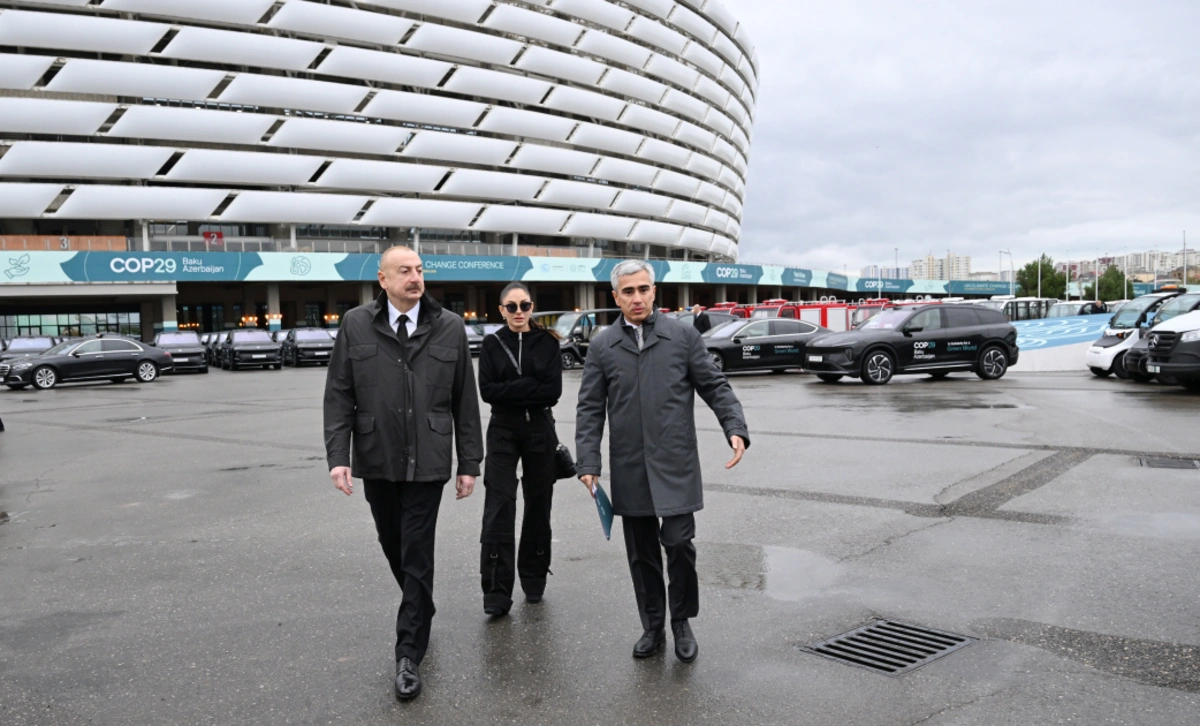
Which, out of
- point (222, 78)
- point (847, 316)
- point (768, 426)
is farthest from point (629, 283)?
point (222, 78)

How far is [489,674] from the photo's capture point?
4.01 meters

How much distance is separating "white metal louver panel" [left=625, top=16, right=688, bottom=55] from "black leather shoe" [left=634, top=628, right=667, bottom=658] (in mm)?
72093

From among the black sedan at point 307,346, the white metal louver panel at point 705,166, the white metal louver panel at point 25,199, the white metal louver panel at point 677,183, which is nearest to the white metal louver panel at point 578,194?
the white metal louver panel at point 677,183

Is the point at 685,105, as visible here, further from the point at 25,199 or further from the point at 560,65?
the point at 25,199

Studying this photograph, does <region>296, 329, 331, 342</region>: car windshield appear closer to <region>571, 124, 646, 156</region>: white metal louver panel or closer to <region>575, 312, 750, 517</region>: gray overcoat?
<region>575, 312, 750, 517</region>: gray overcoat

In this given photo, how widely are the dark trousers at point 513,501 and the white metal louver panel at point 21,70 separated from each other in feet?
169

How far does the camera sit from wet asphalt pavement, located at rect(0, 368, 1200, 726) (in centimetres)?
369

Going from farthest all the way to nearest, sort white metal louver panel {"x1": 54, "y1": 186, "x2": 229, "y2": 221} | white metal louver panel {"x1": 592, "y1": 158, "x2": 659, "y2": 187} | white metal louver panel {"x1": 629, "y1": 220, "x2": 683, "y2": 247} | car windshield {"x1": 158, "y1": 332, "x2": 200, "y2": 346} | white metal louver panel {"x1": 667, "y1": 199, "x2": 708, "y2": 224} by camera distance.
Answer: white metal louver panel {"x1": 667, "y1": 199, "x2": 708, "y2": 224} < white metal louver panel {"x1": 629, "y1": 220, "x2": 683, "y2": 247} < white metal louver panel {"x1": 592, "y1": 158, "x2": 659, "y2": 187} < white metal louver panel {"x1": 54, "y1": 186, "x2": 229, "y2": 221} < car windshield {"x1": 158, "y1": 332, "x2": 200, "y2": 346}

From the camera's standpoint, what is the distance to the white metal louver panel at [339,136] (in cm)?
5356

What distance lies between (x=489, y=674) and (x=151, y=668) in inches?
59.3

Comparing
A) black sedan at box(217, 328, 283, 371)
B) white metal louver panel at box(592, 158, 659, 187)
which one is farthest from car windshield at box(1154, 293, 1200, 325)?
white metal louver panel at box(592, 158, 659, 187)

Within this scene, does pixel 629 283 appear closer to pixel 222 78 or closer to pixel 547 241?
pixel 222 78

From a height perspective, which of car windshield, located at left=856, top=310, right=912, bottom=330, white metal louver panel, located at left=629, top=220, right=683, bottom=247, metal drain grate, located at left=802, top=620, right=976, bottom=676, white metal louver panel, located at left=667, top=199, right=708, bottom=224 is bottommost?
metal drain grate, located at left=802, top=620, right=976, bottom=676

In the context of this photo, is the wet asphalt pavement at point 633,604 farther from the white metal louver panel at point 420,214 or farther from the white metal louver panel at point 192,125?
the white metal louver panel at point 420,214
